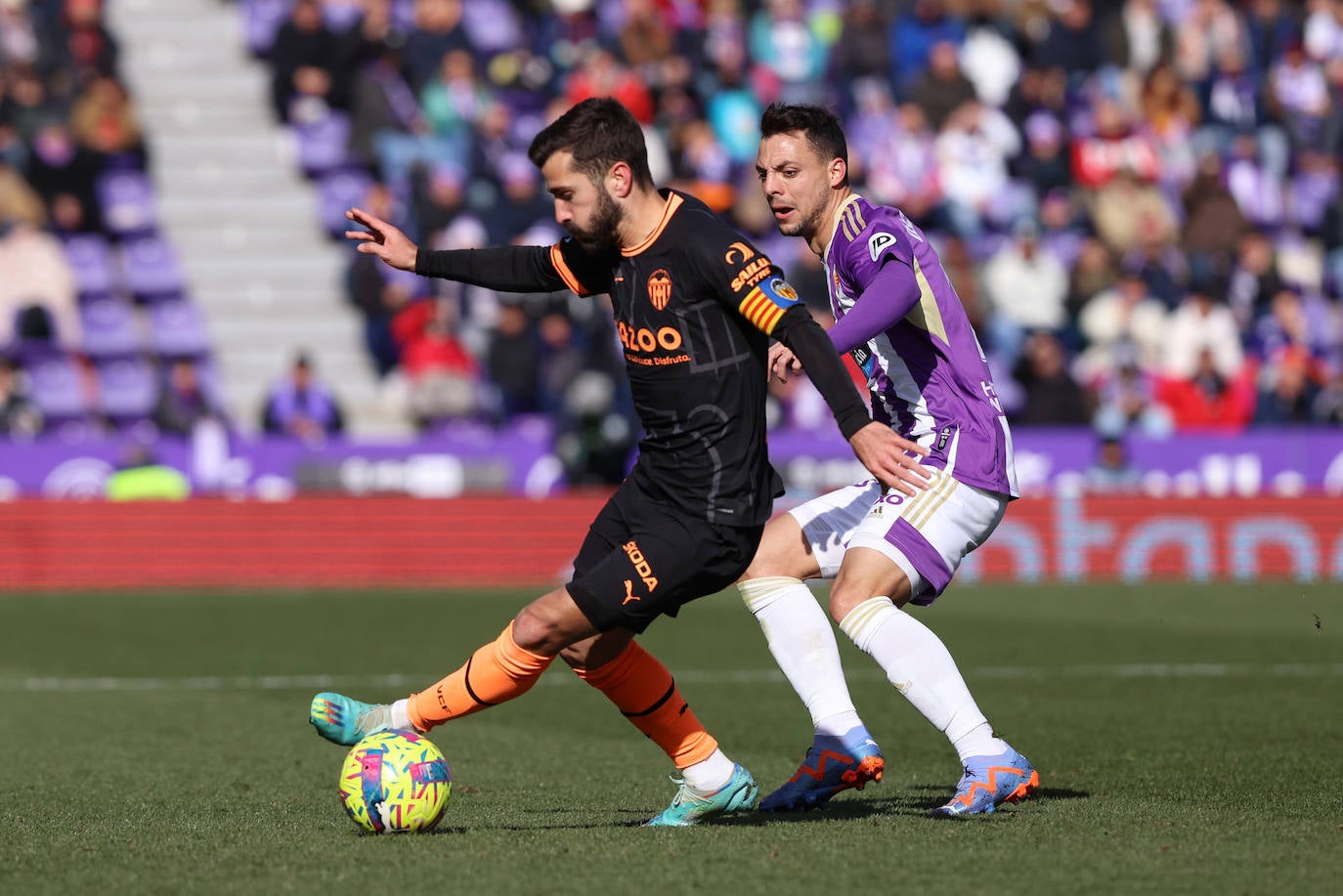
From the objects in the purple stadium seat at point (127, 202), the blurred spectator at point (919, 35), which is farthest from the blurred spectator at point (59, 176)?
the blurred spectator at point (919, 35)

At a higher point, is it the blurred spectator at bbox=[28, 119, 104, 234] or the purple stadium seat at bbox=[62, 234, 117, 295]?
the blurred spectator at bbox=[28, 119, 104, 234]

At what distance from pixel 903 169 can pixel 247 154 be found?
25.3 feet

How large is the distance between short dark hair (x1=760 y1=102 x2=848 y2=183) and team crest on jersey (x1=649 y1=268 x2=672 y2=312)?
3.15 feet

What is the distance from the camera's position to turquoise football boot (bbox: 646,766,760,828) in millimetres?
6074

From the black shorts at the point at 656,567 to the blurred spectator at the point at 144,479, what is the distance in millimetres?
12615

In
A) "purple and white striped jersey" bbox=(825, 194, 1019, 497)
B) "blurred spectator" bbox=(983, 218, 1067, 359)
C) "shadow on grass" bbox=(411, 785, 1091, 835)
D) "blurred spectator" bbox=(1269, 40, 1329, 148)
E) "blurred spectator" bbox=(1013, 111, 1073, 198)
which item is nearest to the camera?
"shadow on grass" bbox=(411, 785, 1091, 835)

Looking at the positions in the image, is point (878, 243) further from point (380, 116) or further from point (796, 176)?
point (380, 116)

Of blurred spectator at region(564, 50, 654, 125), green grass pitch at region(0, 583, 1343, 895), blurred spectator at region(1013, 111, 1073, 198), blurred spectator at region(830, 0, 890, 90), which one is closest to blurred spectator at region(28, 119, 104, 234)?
blurred spectator at region(564, 50, 654, 125)

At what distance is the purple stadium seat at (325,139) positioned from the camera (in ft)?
73.1

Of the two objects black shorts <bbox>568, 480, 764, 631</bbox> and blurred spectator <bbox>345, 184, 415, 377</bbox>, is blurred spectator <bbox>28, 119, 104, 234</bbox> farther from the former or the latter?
black shorts <bbox>568, 480, 764, 631</bbox>

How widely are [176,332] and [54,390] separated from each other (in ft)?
5.65

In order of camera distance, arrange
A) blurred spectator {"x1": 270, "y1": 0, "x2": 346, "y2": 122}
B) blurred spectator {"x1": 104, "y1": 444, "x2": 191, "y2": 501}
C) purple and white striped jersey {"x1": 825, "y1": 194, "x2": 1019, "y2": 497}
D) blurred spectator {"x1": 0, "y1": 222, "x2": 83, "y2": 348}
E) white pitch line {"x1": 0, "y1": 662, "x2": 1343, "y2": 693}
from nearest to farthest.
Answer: purple and white striped jersey {"x1": 825, "y1": 194, "x2": 1019, "y2": 497} → white pitch line {"x1": 0, "y1": 662, "x2": 1343, "y2": 693} → blurred spectator {"x1": 104, "y1": 444, "x2": 191, "y2": 501} → blurred spectator {"x1": 0, "y1": 222, "x2": 83, "y2": 348} → blurred spectator {"x1": 270, "y1": 0, "x2": 346, "y2": 122}

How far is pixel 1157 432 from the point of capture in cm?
1880

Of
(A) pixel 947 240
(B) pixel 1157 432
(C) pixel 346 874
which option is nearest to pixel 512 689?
(C) pixel 346 874
